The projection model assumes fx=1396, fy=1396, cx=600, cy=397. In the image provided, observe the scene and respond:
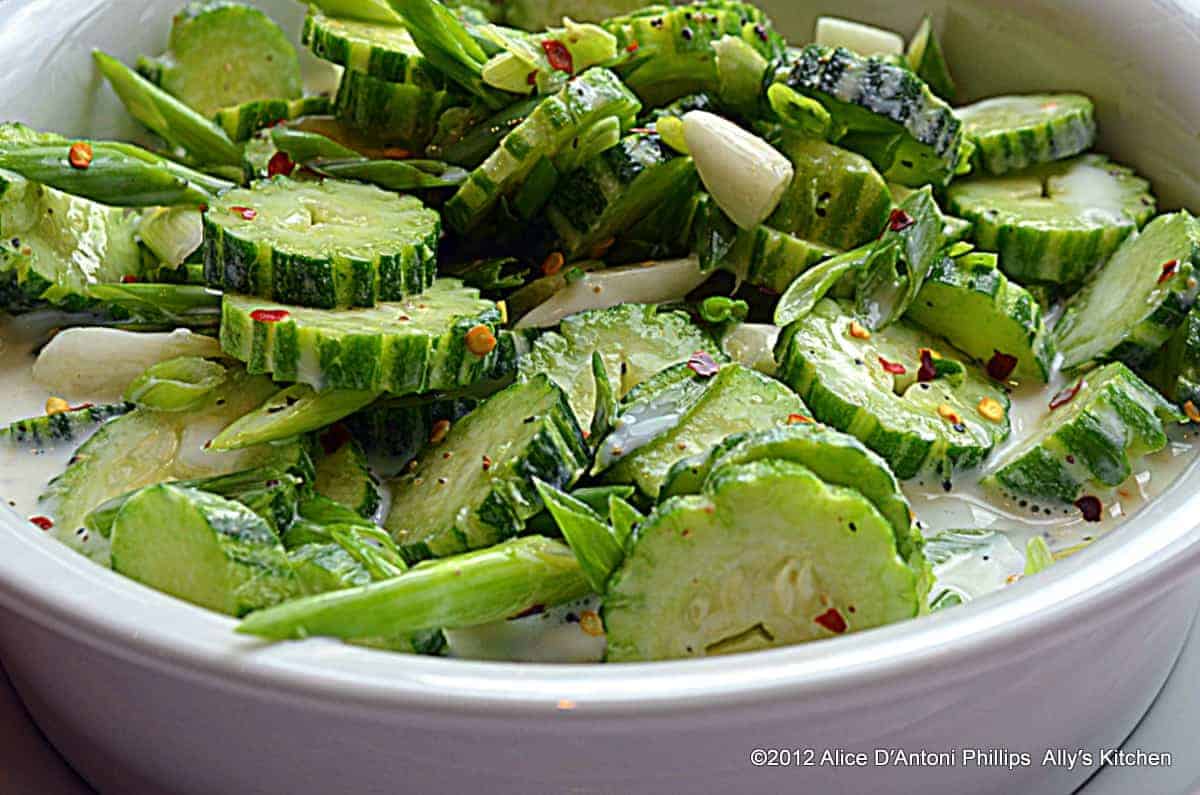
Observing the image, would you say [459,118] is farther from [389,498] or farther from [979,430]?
[979,430]

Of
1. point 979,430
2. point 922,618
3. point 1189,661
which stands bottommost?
point 1189,661

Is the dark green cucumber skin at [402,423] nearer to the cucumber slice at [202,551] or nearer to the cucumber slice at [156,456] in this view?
the cucumber slice at [156,456]

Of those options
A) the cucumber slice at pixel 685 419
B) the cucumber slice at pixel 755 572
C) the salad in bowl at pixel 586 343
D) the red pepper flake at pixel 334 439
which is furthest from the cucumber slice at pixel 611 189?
the cucumber slice at pixel 755 572

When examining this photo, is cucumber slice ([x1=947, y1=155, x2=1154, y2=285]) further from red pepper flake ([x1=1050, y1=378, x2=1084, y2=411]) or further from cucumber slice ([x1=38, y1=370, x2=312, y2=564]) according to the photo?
cucumber slice ([x1=38, y1=370, x2=312, y2=564])

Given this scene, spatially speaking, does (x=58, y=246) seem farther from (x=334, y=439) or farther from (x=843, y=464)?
(x=843, y=464)

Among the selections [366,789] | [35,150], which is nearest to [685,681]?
[366,789]

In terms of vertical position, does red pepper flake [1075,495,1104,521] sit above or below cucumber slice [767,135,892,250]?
below

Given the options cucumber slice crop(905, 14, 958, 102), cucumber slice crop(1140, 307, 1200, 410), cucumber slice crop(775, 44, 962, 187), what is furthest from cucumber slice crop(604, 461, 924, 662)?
cucumber slice crop(905, 14, 958, 102)
